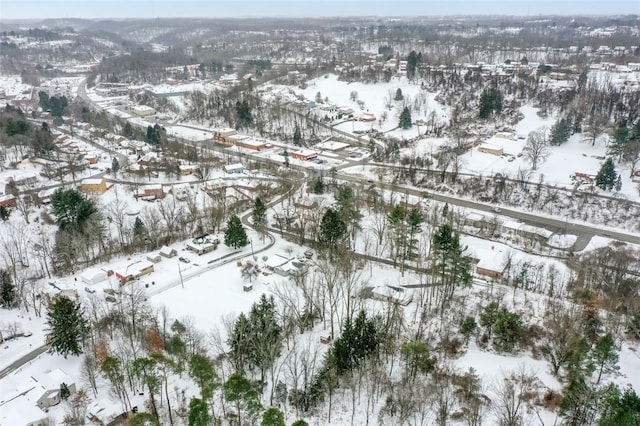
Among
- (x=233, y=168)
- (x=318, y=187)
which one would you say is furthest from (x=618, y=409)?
(x=233, y=168)

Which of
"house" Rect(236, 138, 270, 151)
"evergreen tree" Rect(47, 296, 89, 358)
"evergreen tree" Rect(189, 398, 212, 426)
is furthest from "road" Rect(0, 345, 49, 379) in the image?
"house" Rect(236, 138, 270, 151)

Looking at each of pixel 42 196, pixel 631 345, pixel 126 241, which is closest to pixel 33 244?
pixel 126 241

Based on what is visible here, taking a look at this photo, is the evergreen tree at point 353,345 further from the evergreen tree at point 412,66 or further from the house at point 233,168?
the evergreen tree at point 412,66

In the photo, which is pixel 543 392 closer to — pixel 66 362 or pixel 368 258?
pixel 368 258

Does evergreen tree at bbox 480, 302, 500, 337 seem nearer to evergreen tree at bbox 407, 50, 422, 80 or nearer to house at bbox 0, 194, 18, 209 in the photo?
house at bbox 0, 194, 18, 209

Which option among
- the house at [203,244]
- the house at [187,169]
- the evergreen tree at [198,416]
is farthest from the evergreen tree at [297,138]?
the evergreen tree at [198,416]
